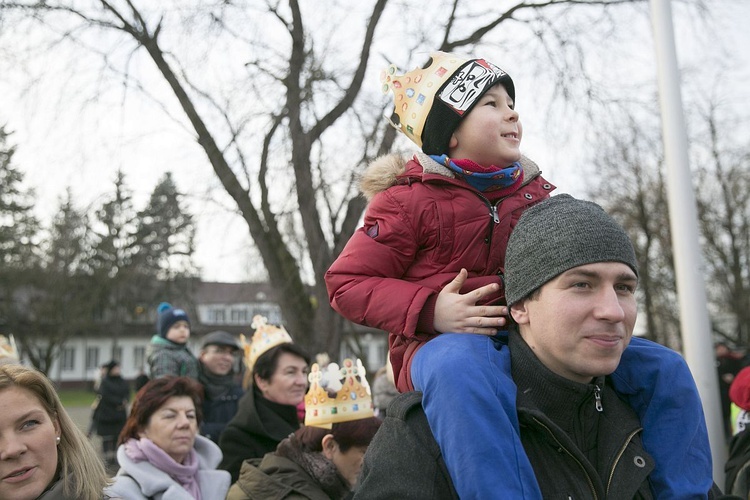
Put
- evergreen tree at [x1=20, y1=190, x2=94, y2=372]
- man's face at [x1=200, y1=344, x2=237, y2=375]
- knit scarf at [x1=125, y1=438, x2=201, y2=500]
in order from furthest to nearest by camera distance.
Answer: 1. evergreen tree at [x1=20, y1=190, x2=94, y2=372]
2. man's face at [x1=200, y1=344, x2=237, y2=375]
3. knit scarf at [x1=125, y1=438, x2=201, y2=500]

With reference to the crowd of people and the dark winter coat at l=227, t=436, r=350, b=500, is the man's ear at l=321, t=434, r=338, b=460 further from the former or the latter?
the crowd of people

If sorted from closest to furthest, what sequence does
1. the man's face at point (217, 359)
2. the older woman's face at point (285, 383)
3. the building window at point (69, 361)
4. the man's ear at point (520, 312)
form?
the man's ear at point (520, 312), the older woman's face at point (285, 383), the man's face at point (217, 359), the building window at point (69, 361)

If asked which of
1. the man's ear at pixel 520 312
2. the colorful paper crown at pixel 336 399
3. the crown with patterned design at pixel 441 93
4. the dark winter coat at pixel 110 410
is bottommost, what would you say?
the dark winter coat at pixel 110 410

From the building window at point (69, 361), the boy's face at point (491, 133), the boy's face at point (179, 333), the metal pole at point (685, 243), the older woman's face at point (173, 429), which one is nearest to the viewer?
the boy's face at point (491, 133)

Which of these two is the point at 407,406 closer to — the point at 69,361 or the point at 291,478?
the point at 291,478

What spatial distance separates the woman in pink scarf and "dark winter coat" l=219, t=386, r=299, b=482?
47cm

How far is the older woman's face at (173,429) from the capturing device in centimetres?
417

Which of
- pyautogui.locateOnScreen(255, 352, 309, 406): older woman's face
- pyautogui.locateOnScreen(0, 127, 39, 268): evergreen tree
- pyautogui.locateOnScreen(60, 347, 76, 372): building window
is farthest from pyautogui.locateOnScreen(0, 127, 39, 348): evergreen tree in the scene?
pyautogui.locateOnScreen(255, 352, 309, 406): older woman's face

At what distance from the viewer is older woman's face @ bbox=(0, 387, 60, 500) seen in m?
2.56

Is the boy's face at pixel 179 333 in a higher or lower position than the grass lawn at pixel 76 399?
higher

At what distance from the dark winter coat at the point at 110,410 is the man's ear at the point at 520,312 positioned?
1193 cm

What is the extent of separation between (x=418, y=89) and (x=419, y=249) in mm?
596

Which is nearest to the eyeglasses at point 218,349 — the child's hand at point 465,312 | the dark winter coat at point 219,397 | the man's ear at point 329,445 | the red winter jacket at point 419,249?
the dark winter coat at point 219,397

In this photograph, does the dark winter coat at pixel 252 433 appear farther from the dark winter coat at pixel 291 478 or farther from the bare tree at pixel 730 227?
the bare tree at pixel 730 227
